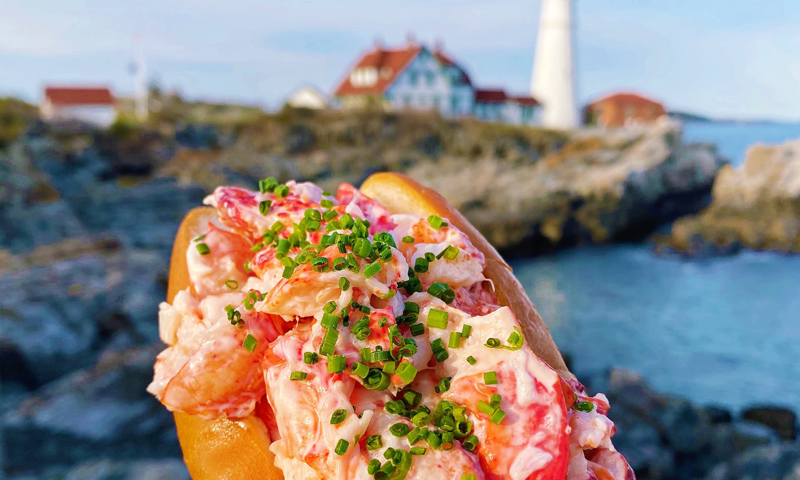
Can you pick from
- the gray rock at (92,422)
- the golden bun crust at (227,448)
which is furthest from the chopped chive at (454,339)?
the gray rock at (92,422)

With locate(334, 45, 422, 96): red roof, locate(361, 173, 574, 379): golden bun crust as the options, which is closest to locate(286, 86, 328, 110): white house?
locate(334, 45, 422, 96): red roof

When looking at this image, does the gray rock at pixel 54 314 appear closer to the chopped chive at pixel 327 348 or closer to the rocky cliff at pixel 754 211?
the chopped chive at pixel 327 348

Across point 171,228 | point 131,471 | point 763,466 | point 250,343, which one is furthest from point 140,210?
point 250,343

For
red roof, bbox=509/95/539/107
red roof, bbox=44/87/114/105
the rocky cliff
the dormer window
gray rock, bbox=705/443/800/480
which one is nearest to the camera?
gray rock, bbox=705/443/800/480

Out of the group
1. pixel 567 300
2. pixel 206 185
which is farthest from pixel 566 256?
pixel 206 185

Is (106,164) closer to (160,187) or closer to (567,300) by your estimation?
(160,187)

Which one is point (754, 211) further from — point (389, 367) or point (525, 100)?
point (389, 367)

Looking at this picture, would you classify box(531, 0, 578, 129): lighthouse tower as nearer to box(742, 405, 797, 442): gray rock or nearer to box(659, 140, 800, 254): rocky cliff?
box(659, 140, 800, 254): rocky cliff
